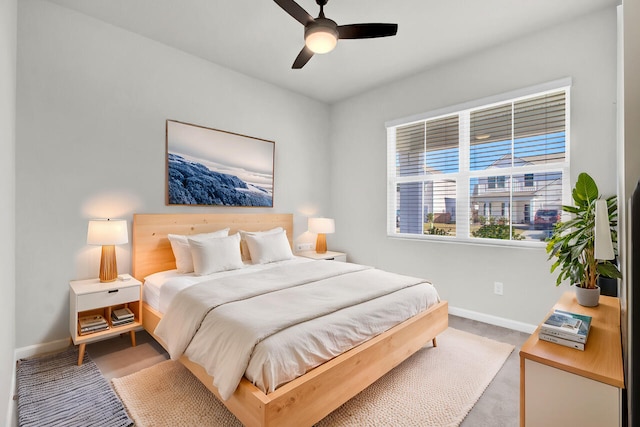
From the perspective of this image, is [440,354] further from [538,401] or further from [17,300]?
[17,300]

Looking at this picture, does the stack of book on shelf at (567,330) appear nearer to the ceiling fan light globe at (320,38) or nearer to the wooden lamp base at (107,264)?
the ceiling fan light globe at (320,38)

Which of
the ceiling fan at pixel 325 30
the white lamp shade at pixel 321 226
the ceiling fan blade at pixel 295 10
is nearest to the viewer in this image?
the ceiling fan blade at pixel 295 10

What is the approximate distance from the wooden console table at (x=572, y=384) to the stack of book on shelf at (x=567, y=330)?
29 millimetres

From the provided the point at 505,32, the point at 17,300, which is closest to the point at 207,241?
the point at 17,300

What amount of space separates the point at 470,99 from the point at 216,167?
2873 mm

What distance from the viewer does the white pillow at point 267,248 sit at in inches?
131

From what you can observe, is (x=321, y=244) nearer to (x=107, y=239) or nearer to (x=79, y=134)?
(x=107, y=239)

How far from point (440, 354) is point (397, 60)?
295cm

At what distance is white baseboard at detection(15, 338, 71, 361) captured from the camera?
237cm

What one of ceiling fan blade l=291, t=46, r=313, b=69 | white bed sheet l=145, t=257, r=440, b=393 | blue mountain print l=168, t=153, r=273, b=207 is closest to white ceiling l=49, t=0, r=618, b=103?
ceiling fan blade l=291, t=46, r=313, b=69

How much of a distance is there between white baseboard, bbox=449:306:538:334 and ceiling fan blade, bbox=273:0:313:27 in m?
3.16

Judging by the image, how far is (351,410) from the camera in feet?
6.03

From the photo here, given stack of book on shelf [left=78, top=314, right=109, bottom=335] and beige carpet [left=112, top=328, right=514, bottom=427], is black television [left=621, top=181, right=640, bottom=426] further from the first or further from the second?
stack of book on shelf [left=78, top=314, right=109, bottom=335]

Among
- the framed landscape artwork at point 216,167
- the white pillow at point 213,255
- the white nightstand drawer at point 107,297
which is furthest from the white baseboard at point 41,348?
the framed landscape artwork at point 216,167
